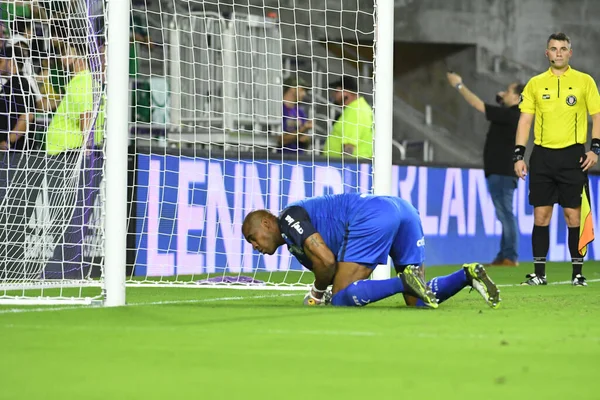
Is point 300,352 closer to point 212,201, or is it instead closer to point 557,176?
point 557,176

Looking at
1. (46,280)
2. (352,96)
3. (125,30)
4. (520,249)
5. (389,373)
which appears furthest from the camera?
(520,249)

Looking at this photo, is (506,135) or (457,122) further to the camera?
(457,122)

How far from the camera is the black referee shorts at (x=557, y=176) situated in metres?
9.94

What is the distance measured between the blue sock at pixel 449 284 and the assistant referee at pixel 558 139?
3202 mm

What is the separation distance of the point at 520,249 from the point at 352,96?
10.8 ft

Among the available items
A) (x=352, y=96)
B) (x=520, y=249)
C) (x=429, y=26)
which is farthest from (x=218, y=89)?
(x=429, y=26)

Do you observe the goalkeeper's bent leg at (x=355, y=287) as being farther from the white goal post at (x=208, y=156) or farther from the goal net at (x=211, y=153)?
the goal net at (x=211, y=153)

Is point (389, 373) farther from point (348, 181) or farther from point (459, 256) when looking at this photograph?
point (459, 256)

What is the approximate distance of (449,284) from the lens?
269 inches

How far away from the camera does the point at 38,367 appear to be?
415 cm

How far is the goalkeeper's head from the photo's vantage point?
22.2 feet

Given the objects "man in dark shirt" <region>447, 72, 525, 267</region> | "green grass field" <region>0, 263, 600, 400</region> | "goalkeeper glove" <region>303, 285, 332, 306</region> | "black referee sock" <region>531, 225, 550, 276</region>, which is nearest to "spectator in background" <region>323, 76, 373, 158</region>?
"man in dark shirt" <region>447, 72, 525, 267</region>

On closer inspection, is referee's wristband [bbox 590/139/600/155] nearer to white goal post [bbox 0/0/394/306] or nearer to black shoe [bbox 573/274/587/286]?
black shoe [bbox 573/274/587/286]

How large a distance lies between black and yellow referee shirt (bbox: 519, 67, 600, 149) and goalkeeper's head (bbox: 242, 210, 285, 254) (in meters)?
3.93
